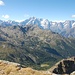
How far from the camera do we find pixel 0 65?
26.3 m

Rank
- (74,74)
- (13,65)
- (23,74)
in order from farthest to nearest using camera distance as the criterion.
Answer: (74,74), (13,65), (23,74)

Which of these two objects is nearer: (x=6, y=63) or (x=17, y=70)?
(x=17, y=70)

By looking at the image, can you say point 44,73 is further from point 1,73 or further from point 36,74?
point 1,73

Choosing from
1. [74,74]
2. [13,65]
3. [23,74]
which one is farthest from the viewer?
[74,74]

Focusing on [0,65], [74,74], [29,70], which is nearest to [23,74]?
[29,70]

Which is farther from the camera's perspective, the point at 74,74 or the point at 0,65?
the point at 74,74

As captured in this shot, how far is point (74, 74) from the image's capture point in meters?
28.9

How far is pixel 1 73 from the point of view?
24.2m

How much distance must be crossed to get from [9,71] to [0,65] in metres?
2.58

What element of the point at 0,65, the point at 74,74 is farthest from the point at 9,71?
the point at 74,74

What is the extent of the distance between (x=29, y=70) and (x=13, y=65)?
2761mm

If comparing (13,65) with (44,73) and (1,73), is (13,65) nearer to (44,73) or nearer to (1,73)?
(1,73)

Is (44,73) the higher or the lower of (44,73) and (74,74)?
the higher

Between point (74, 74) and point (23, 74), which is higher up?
point (23, 74)
